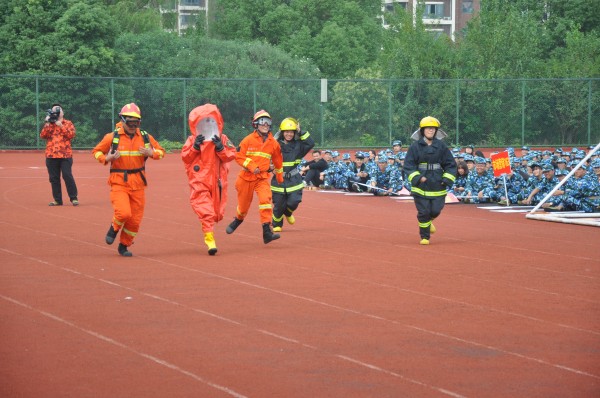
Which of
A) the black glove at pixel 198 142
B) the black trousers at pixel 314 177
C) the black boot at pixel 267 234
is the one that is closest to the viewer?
the black glove at pixel 198 142

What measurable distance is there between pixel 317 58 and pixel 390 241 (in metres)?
51.8

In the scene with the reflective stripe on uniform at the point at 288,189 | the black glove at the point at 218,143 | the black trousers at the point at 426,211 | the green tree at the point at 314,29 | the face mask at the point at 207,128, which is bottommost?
the black trousers at the point at 426,211

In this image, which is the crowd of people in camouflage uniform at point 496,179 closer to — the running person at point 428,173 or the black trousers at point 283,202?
the running person at point 428,173

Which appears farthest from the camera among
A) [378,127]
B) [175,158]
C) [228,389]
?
[378,127]

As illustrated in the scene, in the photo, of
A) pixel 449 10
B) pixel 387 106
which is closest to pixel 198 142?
pixel 387 106

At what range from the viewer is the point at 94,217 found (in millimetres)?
21094

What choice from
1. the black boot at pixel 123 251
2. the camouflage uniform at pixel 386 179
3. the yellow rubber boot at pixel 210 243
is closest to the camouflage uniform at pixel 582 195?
the camouflage uniform at pixel 386 179

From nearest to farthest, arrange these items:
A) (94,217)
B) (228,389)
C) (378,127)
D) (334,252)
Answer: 1. (228,389)
2. (334,252)
3. (94,217)
4. (378,127)

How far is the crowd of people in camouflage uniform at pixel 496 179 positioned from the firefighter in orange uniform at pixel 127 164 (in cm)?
1023

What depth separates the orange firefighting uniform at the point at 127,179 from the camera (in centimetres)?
1496

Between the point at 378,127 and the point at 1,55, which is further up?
the point at 1,55

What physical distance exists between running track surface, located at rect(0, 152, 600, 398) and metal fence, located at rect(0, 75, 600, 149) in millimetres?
26632

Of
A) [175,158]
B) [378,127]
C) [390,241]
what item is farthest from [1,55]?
[390,241]

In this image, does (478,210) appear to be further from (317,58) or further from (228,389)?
(317,58)
